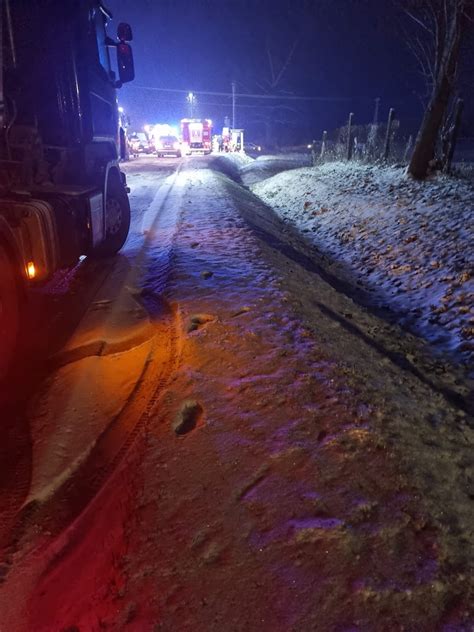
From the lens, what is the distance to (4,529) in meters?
2.42

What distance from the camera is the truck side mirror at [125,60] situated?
6.84m

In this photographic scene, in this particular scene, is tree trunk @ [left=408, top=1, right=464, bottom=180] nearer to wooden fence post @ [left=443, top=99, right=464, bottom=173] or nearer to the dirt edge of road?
wooden fence post @ [left=443, top=99, right=464, bottom=173]

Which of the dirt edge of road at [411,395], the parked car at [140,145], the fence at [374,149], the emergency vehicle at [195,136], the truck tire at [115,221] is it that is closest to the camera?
the dirt edge of road at [411,395]

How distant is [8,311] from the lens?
387 centimetres

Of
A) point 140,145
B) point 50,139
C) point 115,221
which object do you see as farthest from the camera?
point 140,145

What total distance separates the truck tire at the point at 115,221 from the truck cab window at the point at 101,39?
179 cm

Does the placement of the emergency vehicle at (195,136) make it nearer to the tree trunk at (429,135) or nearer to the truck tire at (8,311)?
the tree trunk at (429,135)

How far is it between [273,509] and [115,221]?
612 cm

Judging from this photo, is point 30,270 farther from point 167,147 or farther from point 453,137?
point 167,147

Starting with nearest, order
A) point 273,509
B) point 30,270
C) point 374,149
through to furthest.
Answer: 1. point 273,509
2. point 30,270
3. point 374,149

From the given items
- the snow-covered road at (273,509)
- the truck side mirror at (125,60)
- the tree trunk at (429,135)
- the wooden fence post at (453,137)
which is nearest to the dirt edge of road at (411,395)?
the snow-covered road at (273,509)

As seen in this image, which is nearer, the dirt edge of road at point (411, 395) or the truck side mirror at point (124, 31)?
the dirt edge of road at point (411, 395)

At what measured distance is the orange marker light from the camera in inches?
174

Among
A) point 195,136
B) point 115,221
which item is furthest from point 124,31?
point 195,136
